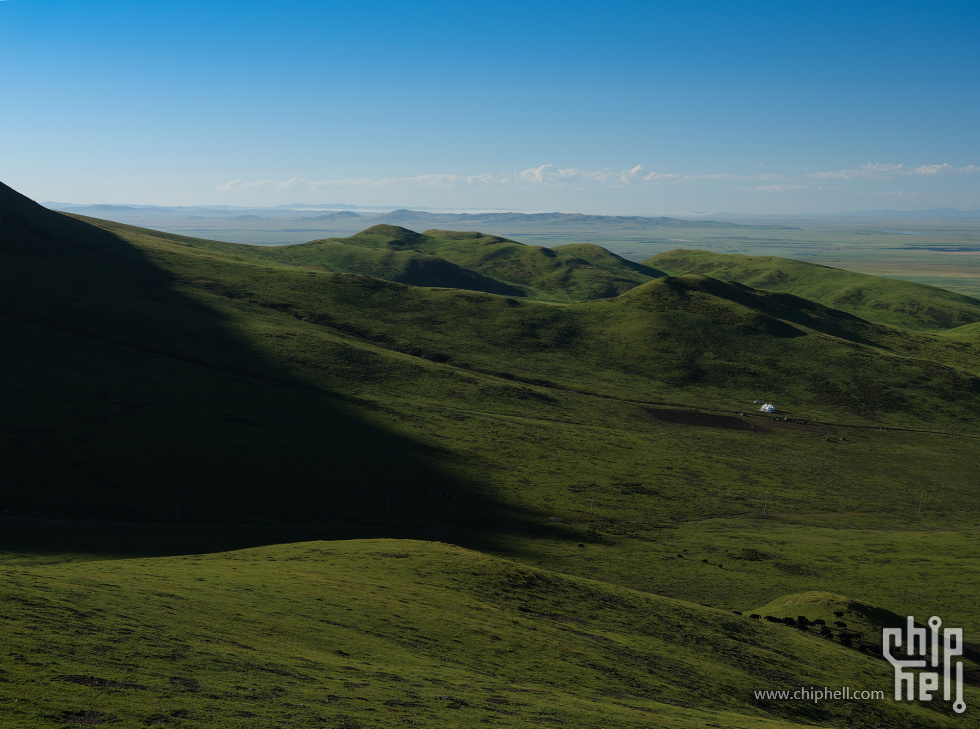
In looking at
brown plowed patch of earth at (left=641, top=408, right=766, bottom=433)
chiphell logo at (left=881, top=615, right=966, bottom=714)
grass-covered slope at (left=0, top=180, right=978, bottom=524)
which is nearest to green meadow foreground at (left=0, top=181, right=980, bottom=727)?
grass-covered slope at (left=0, top=180, right=978, bottom=524)

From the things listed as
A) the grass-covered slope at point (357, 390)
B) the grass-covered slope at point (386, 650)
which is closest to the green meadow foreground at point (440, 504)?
the grass-covered slope at point (386, 650)

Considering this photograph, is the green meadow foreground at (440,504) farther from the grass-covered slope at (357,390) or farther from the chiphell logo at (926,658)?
the chiphell logo at (926,658)

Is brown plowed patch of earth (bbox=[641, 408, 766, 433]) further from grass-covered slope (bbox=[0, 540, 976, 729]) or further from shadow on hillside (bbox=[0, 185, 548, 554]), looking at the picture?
grass-covered slope (bbox=[0, 540, 976, 729])

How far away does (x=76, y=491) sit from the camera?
75.1 meters

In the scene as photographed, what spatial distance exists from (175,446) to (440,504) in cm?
3352

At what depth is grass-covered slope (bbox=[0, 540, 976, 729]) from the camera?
82.9 ft

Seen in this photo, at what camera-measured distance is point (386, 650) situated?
1470 inches

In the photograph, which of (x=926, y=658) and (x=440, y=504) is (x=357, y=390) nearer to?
(x=440, y=504)

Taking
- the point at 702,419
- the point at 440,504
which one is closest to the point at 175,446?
the point at 440,504

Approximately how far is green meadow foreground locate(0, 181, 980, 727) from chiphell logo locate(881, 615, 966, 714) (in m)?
1.17

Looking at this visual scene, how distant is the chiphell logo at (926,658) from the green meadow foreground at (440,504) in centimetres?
117

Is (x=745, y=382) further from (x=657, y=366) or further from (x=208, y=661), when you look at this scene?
(x=208, y=661)

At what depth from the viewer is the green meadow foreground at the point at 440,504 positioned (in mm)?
32406

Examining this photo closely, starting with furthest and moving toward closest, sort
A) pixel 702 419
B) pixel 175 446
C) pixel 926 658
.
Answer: pixel 702 419
pixel 175 446
pixel 926 658
